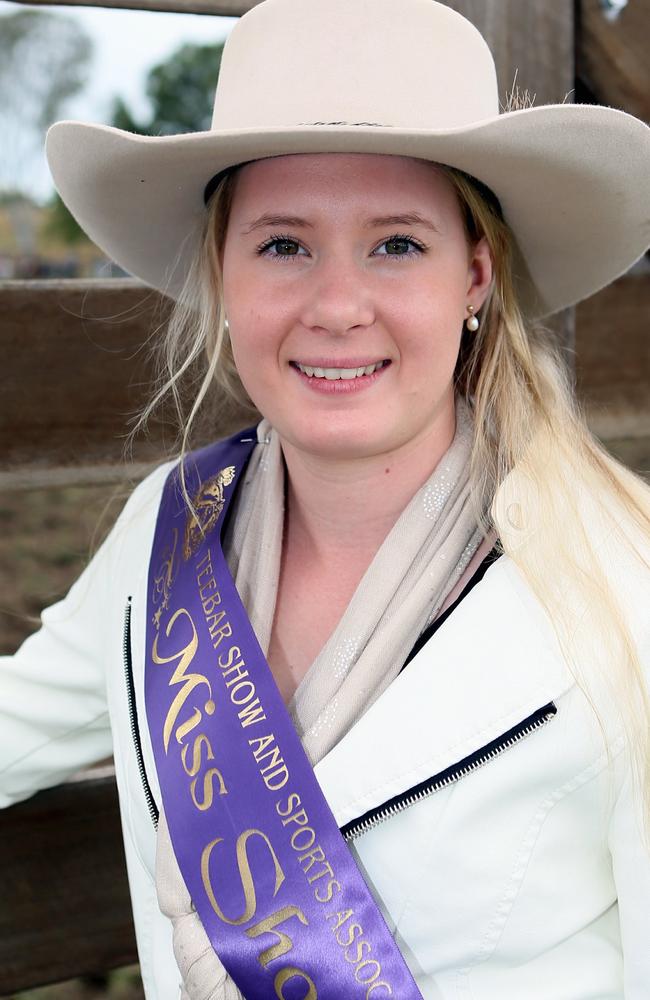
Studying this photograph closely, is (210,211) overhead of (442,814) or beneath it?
overhead

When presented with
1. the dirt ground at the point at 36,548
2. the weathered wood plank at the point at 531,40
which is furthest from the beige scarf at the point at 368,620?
the dirt ground at the point at 36,548

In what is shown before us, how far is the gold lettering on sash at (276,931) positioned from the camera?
1324 millimetres

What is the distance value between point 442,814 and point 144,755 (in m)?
0.45

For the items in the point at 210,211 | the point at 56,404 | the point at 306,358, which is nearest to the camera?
the point at 306,358

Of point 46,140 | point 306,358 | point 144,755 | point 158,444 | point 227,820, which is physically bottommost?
point 227,820

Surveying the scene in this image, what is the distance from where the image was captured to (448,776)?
1289mm

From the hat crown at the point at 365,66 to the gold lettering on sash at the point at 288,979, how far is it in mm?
999

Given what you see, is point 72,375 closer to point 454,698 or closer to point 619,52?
point 454,698

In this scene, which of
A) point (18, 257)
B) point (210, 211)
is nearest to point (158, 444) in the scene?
point (210, 211)

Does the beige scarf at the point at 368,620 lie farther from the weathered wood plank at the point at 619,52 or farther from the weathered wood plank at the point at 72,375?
the weathered wood plank at the point at 619,52

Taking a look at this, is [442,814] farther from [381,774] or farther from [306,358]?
[306,358]

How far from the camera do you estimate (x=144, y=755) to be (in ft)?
5.07

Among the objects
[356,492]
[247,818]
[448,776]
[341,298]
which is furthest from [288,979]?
[341,298]

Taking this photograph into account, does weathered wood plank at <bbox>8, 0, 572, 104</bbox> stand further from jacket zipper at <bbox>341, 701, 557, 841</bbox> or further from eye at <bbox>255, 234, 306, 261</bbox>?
jacket zipper at <bbox>341, 701, 557, 841</bbox>
